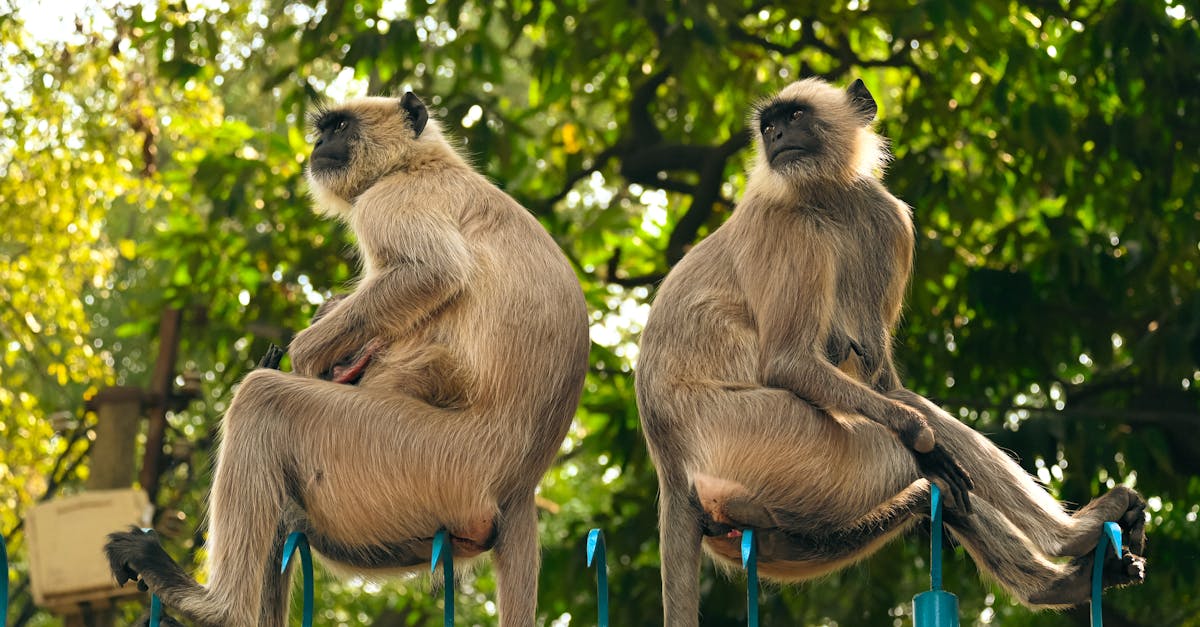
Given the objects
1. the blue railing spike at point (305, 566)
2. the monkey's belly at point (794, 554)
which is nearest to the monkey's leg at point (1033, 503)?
the monkey's belly at point (794, 554)

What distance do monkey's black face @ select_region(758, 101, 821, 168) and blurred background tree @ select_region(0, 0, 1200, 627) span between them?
2.42 metres

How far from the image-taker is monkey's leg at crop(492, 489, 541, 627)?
3820 mm

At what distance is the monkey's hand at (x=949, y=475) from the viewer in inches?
146

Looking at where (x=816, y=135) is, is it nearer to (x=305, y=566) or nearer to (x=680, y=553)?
(x=680, y=553)

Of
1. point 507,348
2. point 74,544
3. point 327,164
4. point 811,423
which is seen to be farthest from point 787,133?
point 74,544

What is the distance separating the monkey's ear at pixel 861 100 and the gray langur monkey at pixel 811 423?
0.31 metres

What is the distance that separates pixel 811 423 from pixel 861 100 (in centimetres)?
127

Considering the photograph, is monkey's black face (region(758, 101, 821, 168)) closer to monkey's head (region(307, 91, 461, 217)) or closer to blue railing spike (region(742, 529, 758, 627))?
monkey's head (region(307, 91, 461, 217))

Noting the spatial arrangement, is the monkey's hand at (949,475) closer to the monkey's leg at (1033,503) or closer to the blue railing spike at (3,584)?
the monkey's leg at (1033,503)

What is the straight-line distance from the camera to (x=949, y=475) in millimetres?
3779

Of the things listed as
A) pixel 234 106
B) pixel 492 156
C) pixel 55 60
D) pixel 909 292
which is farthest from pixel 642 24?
pixel 234 106

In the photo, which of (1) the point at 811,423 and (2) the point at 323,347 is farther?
(2) the point at 323,347

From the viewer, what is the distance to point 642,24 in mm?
8414

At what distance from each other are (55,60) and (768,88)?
171 inches
